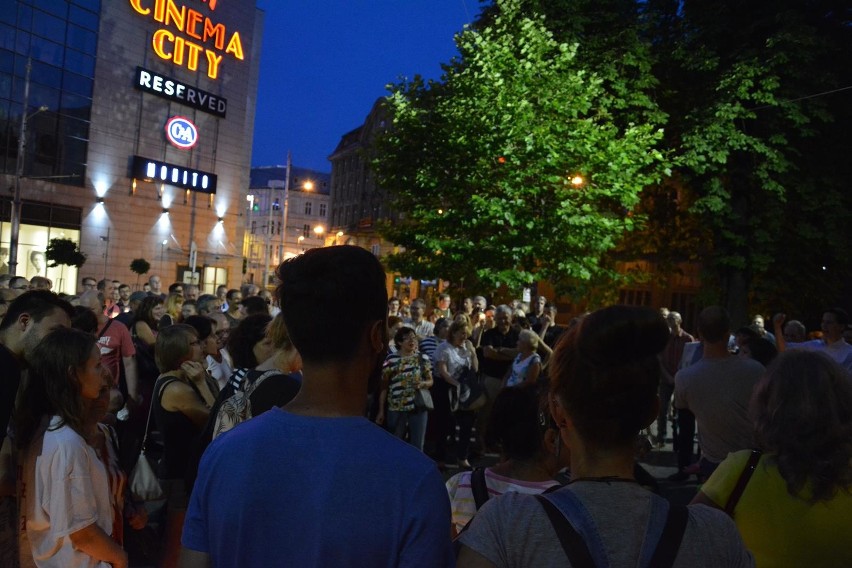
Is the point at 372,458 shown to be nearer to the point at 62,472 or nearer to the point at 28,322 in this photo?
the point at 62,472

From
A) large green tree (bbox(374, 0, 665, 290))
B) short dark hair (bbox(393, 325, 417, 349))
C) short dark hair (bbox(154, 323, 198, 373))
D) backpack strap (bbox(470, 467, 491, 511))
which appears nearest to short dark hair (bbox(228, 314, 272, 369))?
short dark hair (bbox(154, 323, 198, 373))

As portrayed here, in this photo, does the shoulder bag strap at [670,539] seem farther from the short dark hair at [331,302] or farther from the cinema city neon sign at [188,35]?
the cinema city neon sign at [188,35]

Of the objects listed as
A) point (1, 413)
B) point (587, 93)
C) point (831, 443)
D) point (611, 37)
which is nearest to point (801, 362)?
point (831, 443)

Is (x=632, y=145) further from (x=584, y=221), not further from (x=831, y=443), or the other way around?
(x=831, y=443)

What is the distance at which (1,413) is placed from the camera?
3291mm

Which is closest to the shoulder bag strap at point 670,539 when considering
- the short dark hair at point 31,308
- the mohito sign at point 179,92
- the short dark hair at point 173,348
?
the short dark hair at point 31,308

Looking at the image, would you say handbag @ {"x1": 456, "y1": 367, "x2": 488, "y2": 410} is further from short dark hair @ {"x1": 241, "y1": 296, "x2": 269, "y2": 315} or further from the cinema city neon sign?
the cinema city neon sign

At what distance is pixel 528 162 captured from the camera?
62.1ft

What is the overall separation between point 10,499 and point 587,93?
1764 cm

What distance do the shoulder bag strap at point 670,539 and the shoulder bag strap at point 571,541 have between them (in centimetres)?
14

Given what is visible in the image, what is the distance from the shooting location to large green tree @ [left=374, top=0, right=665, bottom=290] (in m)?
18.6

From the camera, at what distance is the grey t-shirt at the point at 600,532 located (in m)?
1.57

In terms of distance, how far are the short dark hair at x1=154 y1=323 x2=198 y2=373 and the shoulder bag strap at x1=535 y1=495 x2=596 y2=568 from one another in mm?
3823

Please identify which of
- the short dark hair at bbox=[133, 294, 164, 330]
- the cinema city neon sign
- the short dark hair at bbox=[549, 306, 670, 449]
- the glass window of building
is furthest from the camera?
the cinema city neon sign
